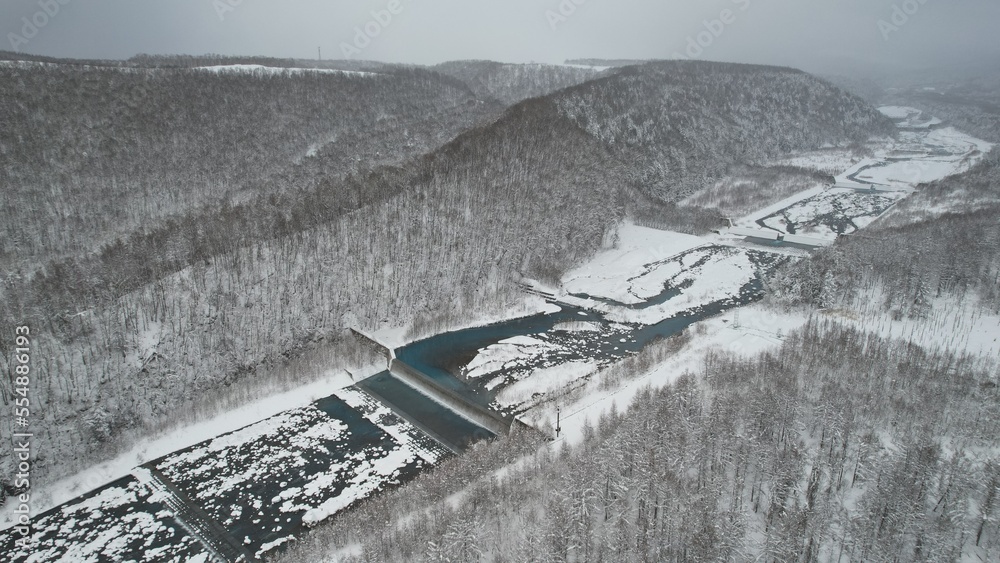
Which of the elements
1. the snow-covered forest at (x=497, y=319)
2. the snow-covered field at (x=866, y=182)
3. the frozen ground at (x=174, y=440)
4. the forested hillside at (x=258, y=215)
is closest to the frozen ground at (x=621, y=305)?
the snow-covered forest at (x=497, y=319)

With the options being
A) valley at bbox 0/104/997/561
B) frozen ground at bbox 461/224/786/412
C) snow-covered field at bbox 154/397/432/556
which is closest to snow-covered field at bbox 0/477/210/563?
valley at bbox 0/104/997/561

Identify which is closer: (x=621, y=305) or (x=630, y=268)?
(x=621, y=305)

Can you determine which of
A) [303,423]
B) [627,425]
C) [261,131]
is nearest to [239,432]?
[303,423]

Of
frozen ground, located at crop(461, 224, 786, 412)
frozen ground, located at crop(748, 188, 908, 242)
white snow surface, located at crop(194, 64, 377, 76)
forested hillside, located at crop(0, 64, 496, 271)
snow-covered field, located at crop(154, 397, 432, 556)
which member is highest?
white snow surface, located at crop(194, 64, 377, 76)

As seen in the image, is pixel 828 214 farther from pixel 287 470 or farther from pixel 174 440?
pixel 174 440

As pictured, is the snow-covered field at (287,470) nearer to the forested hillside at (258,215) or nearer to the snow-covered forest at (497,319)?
the snow-covered forest at (497,319)

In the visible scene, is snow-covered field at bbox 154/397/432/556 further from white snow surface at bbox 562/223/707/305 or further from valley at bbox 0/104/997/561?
white snow surface at bbox 562/223/707/305

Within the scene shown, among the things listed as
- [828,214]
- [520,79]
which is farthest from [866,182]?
[520,79]

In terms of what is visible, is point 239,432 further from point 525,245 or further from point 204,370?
point 525,245
